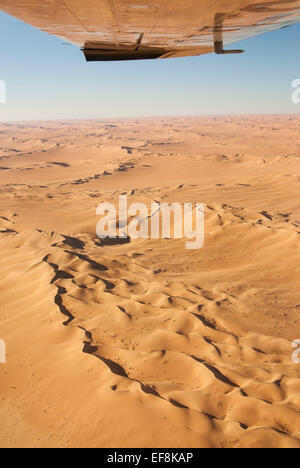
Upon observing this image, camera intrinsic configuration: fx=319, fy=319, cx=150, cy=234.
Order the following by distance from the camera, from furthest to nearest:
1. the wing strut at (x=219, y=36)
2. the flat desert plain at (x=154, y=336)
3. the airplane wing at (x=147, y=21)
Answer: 1. the flat desert plain at (x=154, y=336)
2. the wing strut at (x=219, y=36)
3. the airplane wing at (x=147, y=21)

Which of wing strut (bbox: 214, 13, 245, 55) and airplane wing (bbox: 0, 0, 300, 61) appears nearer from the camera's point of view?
airplane wing (bbox: 0, 0, 300, 61)

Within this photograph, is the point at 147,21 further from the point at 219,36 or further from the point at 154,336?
the point at 154,336

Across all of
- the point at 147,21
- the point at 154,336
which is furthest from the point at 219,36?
the point at 154,336

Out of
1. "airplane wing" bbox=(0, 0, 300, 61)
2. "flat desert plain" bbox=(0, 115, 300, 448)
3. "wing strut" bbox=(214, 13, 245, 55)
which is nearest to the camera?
"airplane wing" bbox=(0, 0, 300, 61)

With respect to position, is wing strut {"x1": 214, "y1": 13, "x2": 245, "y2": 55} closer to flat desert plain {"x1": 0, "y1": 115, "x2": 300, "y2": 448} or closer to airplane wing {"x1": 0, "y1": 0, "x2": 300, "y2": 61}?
airplane wing {"x1": 0, "y1": 0, "x2": 300, "y2": 61}

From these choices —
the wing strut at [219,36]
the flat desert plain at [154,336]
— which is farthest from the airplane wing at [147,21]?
the flat desert plain at [154,336]

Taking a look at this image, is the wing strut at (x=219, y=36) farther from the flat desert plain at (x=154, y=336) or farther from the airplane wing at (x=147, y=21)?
the flat desert plain at (x=154, y=336)

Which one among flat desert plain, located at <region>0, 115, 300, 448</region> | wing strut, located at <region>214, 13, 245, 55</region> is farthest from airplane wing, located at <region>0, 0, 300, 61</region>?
flat desert plain, located at <region>0, 115, 300, 448</region>
